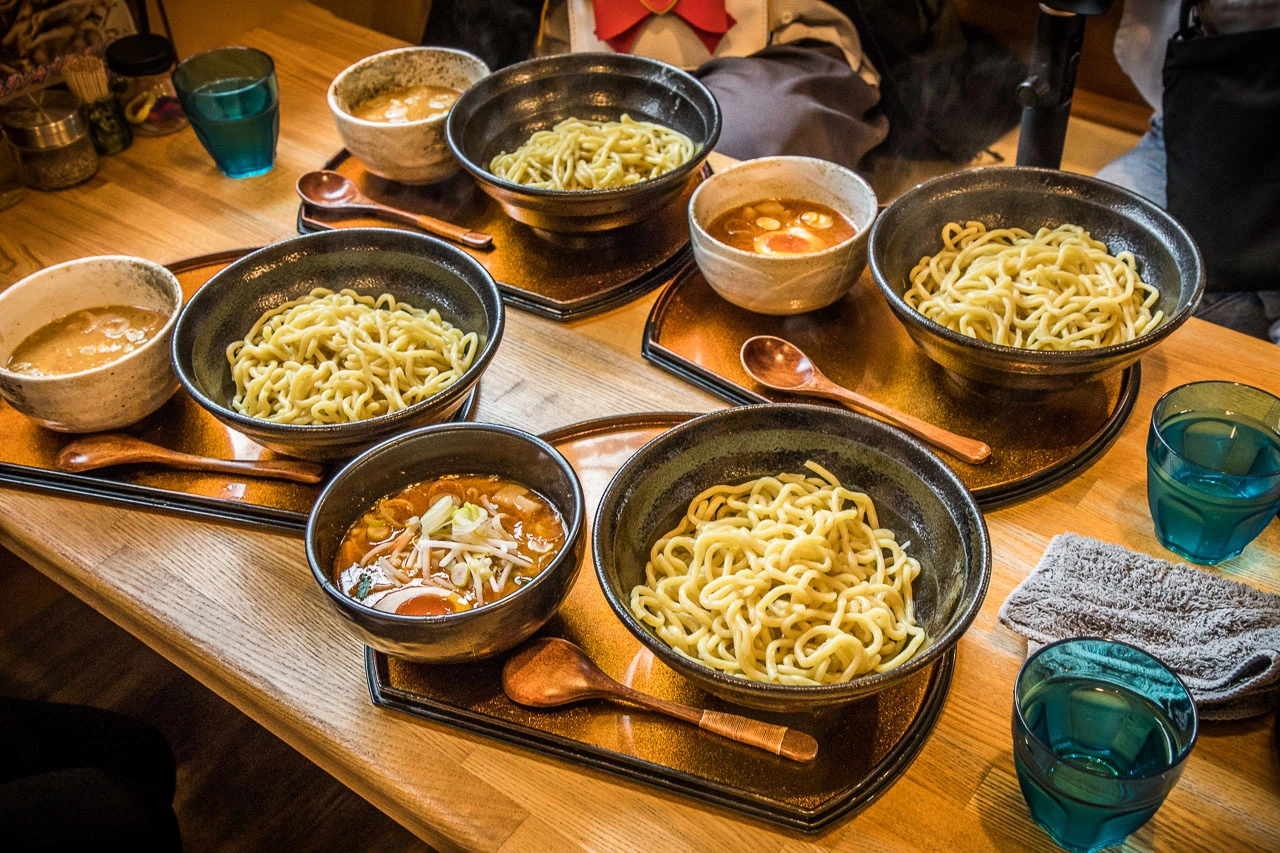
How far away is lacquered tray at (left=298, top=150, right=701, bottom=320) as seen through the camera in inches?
71.4

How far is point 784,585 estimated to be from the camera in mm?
1193

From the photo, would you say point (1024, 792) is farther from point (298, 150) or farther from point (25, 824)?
point (298, 150)

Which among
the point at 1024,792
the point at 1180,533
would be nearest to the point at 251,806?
the point at 1024,792

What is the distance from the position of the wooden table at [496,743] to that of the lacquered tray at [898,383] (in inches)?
1.3

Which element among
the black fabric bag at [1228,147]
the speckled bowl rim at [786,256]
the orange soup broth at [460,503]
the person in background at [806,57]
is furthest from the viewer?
the person in background at [806,57]

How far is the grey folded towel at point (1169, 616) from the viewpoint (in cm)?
113

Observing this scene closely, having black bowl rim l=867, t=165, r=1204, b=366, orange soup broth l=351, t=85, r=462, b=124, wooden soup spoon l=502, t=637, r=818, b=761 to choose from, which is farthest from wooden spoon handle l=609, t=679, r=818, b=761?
orange soup broth l=351, t=85, r=462, b=124

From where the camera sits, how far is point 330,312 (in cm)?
163

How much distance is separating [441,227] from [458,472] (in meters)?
0.77

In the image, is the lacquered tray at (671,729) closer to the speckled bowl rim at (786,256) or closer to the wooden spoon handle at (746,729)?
the wooden spoon handle at (746,729)

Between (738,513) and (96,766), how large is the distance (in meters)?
1.13

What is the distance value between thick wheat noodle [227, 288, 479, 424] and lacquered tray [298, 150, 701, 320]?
0.74 ft

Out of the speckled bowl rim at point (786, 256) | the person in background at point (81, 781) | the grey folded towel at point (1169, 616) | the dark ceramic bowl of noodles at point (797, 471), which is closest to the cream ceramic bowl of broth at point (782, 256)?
the speckled bowl rim at point (786, 256)

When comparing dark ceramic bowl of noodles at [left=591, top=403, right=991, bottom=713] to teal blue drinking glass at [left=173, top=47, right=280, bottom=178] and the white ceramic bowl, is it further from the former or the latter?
teal blue drinking glass at [left=173, top=47, right=280, bottom=178]
